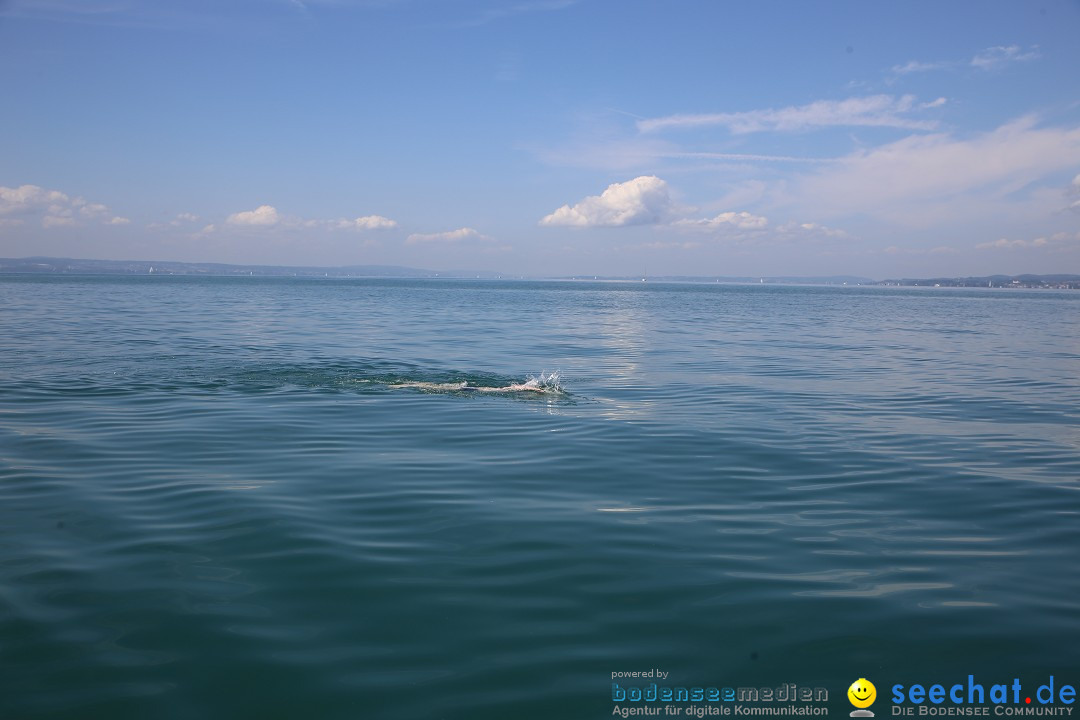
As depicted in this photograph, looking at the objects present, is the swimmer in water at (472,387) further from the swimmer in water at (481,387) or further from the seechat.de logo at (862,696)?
the seechat.de logo at (862,696)

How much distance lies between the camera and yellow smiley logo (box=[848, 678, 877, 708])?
5.12 meters

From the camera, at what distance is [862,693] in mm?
5219

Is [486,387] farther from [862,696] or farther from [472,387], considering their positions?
[862,696]

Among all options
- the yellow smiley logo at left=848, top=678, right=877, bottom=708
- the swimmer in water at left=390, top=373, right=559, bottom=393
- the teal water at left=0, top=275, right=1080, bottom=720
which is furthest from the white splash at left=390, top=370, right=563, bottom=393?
the yellow smiley logo at left=848, top=678, right=877, bottom=708

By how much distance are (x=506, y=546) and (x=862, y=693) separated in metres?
3.65

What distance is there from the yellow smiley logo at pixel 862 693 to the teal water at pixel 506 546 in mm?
75

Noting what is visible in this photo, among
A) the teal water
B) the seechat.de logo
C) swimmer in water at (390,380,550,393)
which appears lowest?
the seechat.de logo

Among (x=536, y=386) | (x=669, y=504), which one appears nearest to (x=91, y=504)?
Result: (x=669, y=504)

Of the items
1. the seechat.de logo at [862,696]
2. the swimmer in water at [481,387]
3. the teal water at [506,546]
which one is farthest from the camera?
the swimmer in water at [481,387]

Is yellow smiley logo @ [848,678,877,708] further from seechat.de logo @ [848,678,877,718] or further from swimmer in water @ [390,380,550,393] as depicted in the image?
swimmer in water @ [390,380,550,393]

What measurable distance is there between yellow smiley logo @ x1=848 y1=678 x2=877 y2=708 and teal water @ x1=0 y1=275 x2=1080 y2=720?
0.07 m

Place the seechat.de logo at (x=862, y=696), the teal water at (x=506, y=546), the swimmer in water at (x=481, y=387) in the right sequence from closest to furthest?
the seechat.de logo at (x=862, y=696)
the teal water at (x=506, y=546)
the swimmer in water at (x=481, y=387)

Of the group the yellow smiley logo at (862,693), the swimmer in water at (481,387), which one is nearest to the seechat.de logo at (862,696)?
the yellow smiley logo at (862,693)

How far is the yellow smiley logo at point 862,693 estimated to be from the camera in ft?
16.8
